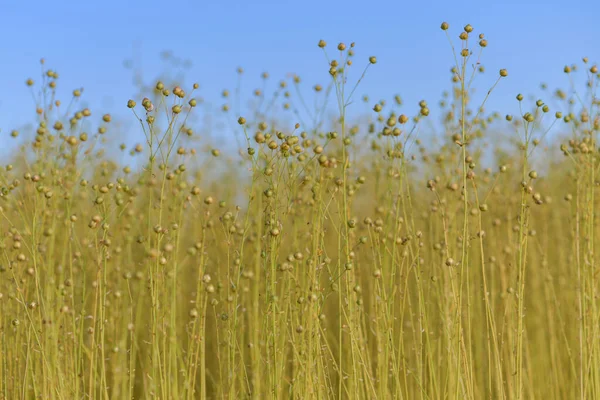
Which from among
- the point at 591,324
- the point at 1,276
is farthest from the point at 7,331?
the point at 591,324

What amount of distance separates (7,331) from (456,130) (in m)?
2.36

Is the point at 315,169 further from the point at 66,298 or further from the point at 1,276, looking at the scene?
the point at 1,276

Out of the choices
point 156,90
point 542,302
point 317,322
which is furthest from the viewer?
point 542,302

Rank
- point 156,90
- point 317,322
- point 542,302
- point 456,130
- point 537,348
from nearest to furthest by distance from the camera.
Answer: point 317,322, point 156,90, point 456,130, point 537,348, point 542,302

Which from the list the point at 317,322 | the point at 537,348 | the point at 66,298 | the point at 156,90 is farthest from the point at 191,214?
the point at 537,348

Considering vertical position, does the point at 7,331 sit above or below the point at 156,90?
below

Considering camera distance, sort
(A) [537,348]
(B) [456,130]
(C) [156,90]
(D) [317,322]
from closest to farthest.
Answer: (D) [317,322], (C) [156,90], (B) [456,130], (A) [537,348]

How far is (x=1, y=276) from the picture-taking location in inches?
117

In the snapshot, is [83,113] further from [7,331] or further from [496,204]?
[496,204]

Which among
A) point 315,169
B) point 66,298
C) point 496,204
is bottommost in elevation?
point 66,298

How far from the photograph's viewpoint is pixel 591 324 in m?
2.91

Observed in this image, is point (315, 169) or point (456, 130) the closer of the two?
point (315, 169)

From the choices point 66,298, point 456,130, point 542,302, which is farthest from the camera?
point 542,302

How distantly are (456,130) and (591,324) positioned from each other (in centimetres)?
112
